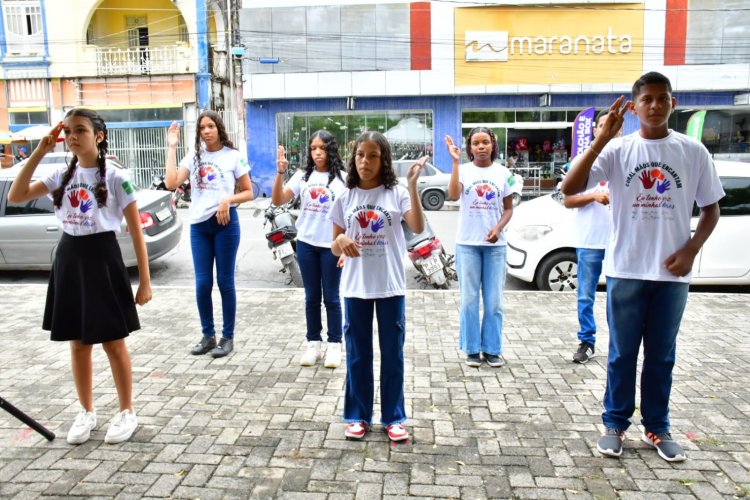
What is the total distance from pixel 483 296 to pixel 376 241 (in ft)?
5.26

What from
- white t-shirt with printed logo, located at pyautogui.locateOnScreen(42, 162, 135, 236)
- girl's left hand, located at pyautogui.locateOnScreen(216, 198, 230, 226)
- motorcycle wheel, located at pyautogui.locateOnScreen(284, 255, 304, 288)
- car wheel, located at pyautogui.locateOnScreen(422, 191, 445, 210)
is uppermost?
white t-shirt with printed logo, located at pyautogui.locateOnScreen(42, 162, 135, 236)

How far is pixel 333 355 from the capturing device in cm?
491

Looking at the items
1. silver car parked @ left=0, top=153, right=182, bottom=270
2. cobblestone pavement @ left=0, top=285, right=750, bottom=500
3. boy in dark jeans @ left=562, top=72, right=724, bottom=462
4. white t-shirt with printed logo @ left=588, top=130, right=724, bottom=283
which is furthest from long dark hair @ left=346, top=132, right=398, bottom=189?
silver car parked @ left=0, top=153, right=182, bottom=270

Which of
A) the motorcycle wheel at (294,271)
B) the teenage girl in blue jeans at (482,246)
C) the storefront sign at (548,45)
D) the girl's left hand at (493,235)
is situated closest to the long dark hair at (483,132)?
the teenage girl in blue jeans at (482,246)

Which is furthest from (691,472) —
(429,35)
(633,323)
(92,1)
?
(92,1)

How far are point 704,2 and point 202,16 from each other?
18755mm

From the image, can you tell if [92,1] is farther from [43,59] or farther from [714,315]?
[714,315]

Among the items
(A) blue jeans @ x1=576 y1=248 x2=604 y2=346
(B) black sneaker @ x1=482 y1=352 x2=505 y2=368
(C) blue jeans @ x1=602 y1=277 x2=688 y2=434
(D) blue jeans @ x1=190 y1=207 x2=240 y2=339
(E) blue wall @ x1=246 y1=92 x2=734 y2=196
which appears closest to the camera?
(C) blue jeans @ x1=602 y1=277 x2=688 y2=434

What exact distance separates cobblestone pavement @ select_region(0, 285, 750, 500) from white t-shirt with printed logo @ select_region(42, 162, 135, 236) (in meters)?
1.21

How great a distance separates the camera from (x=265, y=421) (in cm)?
391

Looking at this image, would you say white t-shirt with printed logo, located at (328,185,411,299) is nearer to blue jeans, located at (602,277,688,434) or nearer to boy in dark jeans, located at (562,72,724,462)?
boy in dark jeans, located at (562,72,724,462)

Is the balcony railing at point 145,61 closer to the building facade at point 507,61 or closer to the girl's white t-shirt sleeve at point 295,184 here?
the building facade at point 507,61

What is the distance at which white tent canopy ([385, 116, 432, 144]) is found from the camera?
2473 cm

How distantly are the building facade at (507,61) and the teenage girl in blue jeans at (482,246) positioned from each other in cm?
1962
